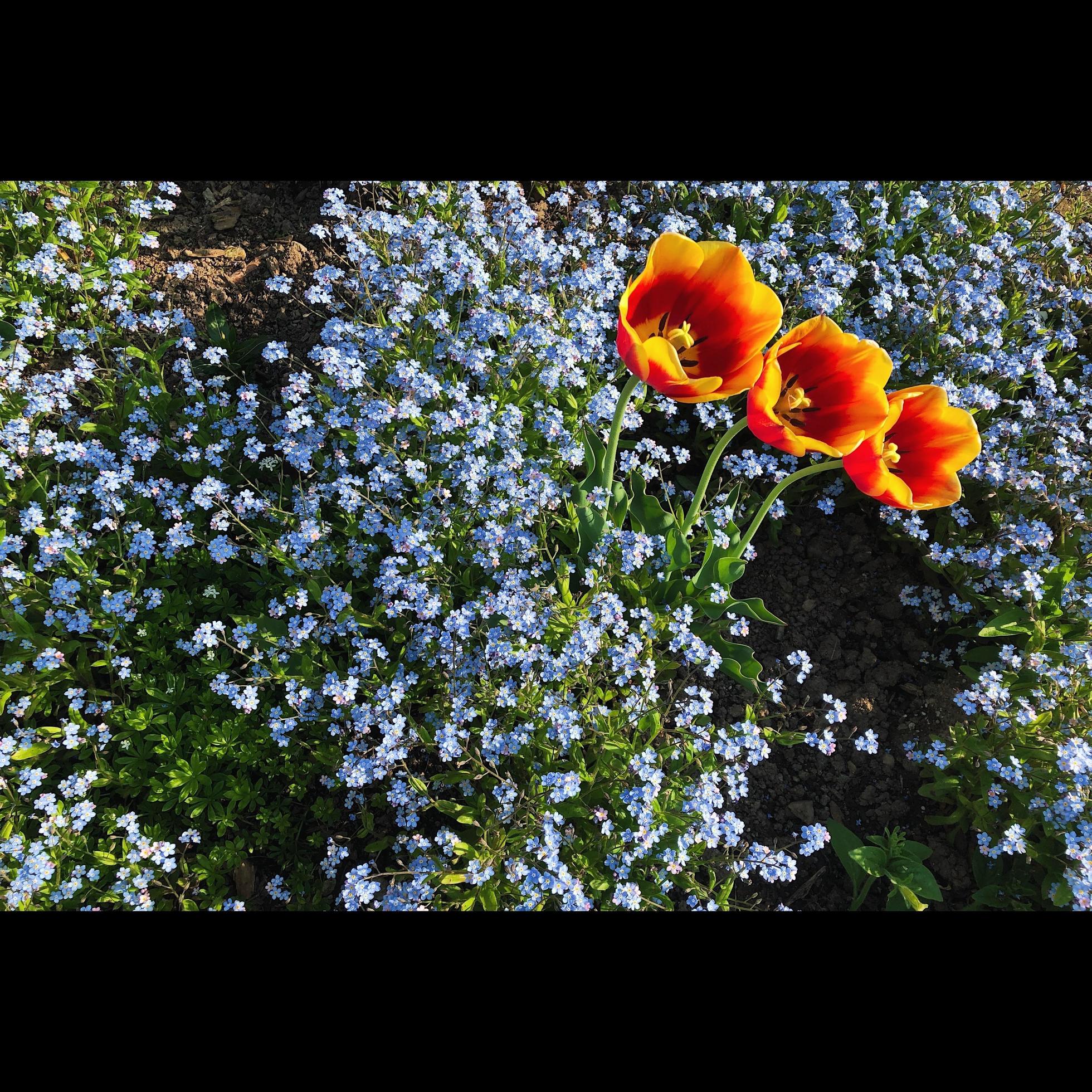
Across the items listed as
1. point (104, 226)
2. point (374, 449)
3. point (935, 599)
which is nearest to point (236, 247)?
point (104, 226)

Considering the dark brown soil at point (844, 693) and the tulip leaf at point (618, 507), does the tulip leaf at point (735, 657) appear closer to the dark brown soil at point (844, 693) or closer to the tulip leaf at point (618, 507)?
the dark brown soil at point (844, 693)

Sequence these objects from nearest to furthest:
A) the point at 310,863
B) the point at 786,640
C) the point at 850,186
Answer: the point at 310,863, the point at 786,640, the point at 850,186

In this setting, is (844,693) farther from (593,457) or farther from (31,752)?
(31,752)

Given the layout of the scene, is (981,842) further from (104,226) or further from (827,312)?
(104,226)

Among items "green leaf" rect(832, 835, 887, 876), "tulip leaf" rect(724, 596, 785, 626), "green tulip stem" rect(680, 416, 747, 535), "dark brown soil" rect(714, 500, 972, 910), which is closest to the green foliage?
"green leaf" rect(832, 835, 887, 876)

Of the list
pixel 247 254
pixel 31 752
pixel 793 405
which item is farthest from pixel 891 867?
pixel 247 254

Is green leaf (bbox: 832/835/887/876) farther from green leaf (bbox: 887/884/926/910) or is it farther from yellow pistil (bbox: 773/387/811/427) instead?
yellow pistil (bbox: 773/387/811/427)
